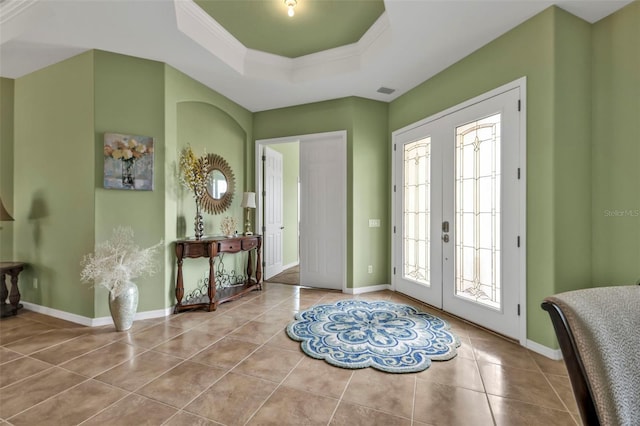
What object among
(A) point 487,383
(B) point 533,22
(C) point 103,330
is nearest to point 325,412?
(A) point 487,383

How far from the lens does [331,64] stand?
367 cm

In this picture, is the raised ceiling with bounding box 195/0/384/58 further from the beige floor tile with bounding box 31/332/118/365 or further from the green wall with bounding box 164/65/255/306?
the beige floor tile with bounding box 31/332/118/365

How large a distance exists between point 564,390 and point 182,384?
260cm

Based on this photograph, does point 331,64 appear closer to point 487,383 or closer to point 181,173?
point 181,173

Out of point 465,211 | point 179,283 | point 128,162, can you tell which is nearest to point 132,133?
point 128,162

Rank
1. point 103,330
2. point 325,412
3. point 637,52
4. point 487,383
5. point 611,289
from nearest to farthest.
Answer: point 611,289 < point 325,412 < point 487,383 < point 637,52 < point 103,330

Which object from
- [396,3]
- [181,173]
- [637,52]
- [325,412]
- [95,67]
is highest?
[396,3]

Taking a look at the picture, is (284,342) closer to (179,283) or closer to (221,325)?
(221,325)

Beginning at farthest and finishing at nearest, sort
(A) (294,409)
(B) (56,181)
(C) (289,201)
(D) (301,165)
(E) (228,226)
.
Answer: (C) (289,201) → (D) (301,165) → (E) (228,226) → (B) (56,181) → (A) (294,409)

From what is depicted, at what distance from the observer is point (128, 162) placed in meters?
3.19

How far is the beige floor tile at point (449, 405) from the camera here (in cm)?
171

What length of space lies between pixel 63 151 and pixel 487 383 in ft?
15.2

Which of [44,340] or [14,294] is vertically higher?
[14,294]

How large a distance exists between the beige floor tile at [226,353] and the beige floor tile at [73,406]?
0.59 meters
